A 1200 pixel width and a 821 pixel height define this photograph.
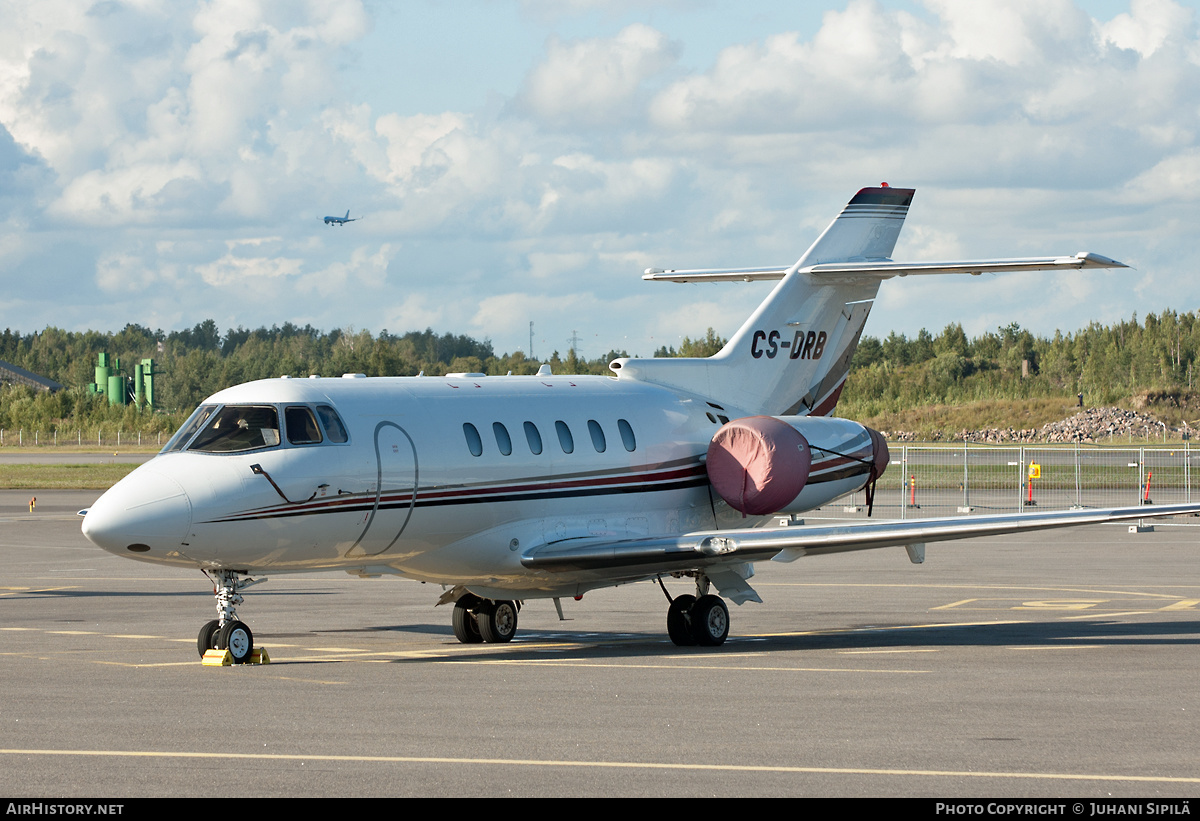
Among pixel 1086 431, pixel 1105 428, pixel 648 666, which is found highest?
pixel 1105 428

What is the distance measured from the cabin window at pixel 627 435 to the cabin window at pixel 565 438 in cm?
103

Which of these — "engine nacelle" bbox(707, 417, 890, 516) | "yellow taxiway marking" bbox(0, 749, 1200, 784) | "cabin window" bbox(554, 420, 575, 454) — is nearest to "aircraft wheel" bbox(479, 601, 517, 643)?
"cabin window" bbox(554, 420, 575, 454)

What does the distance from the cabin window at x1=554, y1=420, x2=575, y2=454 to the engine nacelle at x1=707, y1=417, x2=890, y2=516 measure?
2.72m

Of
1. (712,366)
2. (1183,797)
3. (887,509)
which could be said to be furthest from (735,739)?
(887,509)

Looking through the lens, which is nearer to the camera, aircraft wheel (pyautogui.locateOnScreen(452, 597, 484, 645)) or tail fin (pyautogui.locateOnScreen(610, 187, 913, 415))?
aircraft wheel (pyautogui.locateOnScreen(452, 597, 484, 645))

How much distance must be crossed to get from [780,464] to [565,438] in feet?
10.8

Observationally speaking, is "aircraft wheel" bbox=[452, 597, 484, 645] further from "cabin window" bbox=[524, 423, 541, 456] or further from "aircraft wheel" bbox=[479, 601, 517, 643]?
"cabin window" bbox=[524, 423, 541, 456]

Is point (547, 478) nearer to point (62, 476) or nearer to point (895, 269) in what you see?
point (895, 269)

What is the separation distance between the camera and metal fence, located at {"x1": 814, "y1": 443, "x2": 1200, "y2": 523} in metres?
47.2

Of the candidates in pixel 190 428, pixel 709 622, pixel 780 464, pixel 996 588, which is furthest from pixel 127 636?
pixel 996 588

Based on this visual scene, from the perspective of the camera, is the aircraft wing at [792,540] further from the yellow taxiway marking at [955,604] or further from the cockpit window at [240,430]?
the yellow taxiway marking at [955,604]

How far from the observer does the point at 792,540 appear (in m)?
19.0

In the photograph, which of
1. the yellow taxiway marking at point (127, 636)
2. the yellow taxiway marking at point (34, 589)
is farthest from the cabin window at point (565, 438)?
the yellow taxiway marking at point (34, 589)

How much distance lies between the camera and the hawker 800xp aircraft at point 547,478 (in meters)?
17.5
